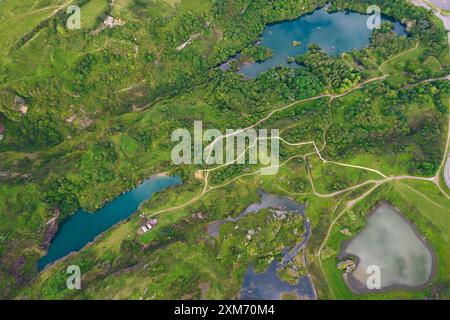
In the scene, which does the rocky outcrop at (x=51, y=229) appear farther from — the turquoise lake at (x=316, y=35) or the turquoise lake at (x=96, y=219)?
the turquoise lake at (x=316, y=35)

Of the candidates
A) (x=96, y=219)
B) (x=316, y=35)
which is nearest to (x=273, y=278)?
(x=96, y=219)

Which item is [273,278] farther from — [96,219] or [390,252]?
[96,219]

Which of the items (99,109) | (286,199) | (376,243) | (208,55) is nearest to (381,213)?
(376,243)

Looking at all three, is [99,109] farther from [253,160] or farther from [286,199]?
[286,199]

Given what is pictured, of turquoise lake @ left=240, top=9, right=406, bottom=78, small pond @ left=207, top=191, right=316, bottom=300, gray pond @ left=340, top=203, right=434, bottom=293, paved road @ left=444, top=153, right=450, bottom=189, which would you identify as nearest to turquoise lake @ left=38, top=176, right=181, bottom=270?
small pond @ left=207, top=191, right=316, bottom=300

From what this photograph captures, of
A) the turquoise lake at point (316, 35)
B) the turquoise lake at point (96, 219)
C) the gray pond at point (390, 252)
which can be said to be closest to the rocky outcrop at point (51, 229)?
the turquoise lake at point (96, 219)
